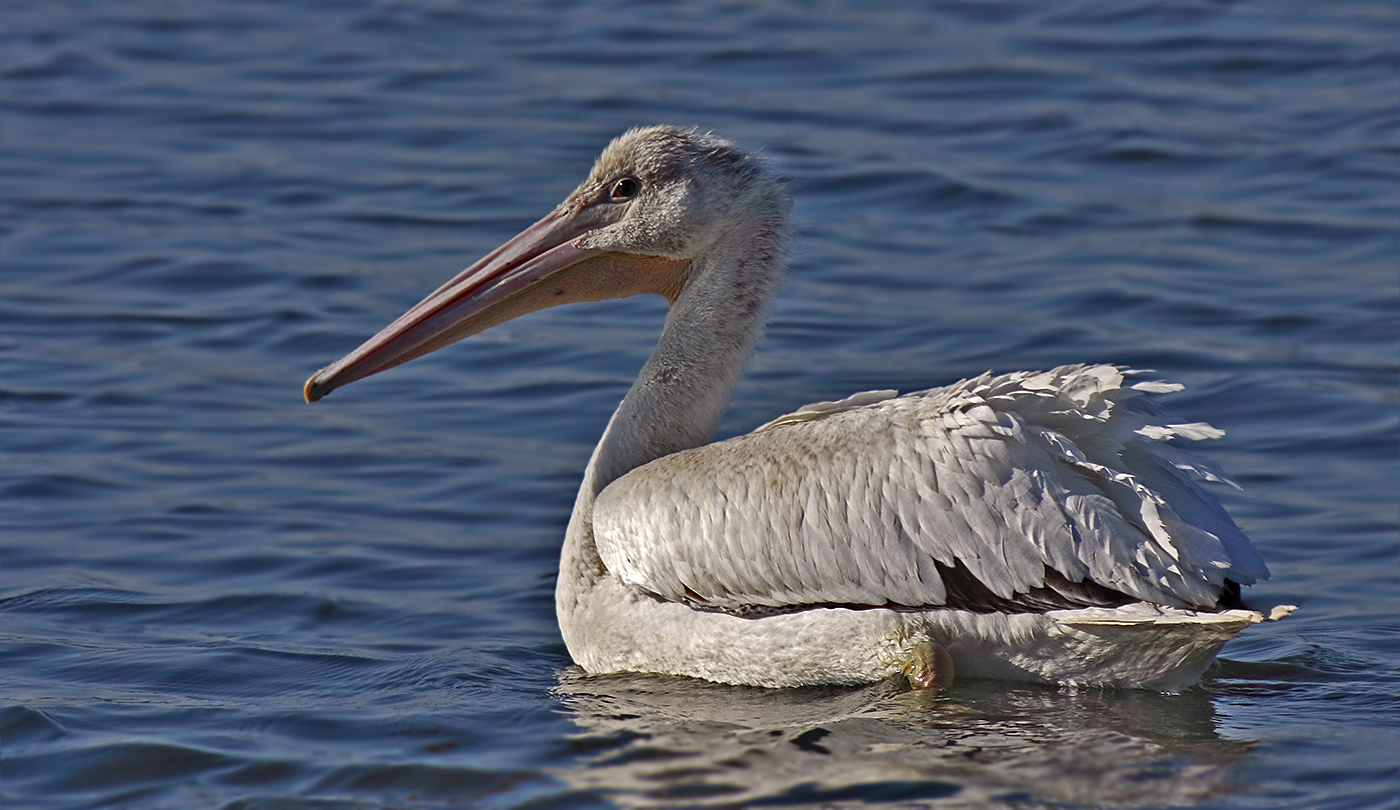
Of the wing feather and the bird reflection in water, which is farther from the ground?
the wing feather

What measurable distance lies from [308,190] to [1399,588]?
237 inches

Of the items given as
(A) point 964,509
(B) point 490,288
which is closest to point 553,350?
(B) point 490,288

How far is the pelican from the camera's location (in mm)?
4453

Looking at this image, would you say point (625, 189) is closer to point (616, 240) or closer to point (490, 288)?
point (616, 240)

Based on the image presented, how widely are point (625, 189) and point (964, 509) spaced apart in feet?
4.86

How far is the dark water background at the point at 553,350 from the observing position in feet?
14.9

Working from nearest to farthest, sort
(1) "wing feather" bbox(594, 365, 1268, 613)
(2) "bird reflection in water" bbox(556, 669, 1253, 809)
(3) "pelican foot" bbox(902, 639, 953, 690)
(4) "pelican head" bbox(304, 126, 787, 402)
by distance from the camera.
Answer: (2) "bird reflection in water" bbox(556, 669, 1253, 809) < (1) "wing feather" bbox(594, 365, 1268, 613) < (3) "pelican foot" bbox(902, 639, 953, 690) < (4) "pelican head" bbox(304, 126, 787, 402)

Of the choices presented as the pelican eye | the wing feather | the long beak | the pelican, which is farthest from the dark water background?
the long beak

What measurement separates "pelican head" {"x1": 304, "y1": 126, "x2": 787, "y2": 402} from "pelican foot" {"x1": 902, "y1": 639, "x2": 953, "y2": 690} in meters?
1.30

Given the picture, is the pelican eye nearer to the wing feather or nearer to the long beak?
the long beak

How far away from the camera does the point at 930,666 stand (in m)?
4.54

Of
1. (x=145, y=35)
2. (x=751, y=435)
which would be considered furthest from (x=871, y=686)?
(x=145, y=35)

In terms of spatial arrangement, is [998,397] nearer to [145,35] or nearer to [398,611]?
[398,611]

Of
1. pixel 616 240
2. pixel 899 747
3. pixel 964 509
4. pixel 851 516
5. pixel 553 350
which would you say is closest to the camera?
pixel 899 747
